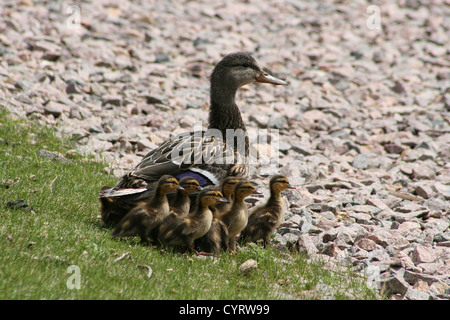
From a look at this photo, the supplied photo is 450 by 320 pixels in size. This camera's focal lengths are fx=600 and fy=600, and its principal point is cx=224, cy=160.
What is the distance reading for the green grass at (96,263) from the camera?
488cm

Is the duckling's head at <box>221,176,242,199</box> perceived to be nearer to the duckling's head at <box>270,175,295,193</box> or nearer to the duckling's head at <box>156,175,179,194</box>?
the duckling's head at <box>270,175,295,193</box>

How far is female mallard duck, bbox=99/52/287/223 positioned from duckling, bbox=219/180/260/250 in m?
0.54

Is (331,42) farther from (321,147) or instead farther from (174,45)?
(321,147)

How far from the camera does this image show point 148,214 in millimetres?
6105

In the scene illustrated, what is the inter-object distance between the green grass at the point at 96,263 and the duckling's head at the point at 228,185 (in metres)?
0.65

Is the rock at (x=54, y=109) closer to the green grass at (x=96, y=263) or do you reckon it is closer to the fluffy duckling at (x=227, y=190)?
the green grass at (x=96, y=263)

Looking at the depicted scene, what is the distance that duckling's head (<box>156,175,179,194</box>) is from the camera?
244 inches

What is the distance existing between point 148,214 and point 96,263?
3.04ft

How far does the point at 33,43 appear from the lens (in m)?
13.0
